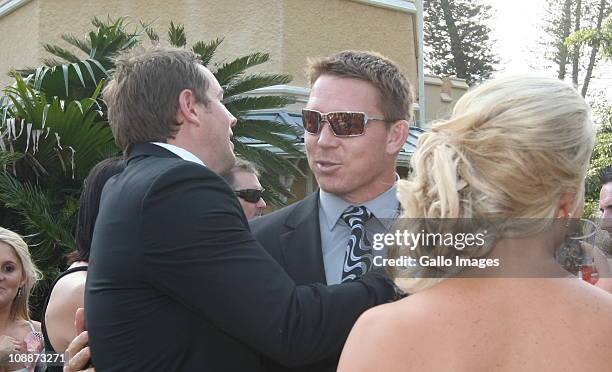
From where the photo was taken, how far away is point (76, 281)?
3482 mm

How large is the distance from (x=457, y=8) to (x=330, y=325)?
38.8 metres

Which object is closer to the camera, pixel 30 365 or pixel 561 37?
pixel 30 365

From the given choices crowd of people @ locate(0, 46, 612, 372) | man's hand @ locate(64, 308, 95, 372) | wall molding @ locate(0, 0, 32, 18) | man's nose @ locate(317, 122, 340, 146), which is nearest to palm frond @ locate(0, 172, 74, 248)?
crowd of people @ locate(0, 46, 612, 372)

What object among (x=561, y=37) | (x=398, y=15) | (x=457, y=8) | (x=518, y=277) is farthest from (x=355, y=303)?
(x=457, y=8)

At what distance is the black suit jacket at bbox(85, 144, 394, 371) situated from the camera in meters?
2.24

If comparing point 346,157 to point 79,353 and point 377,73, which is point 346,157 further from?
point 79,353

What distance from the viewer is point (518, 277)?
1.78 meters

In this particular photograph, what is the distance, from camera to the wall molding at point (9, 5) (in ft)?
42.8

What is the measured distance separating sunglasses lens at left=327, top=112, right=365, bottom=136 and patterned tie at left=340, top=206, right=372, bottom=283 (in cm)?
33

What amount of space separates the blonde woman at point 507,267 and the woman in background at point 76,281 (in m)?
2.00

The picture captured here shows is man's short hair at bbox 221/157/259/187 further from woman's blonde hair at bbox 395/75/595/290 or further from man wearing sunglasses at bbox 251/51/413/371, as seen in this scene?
woman's blonde hair at bbox 395/75/595/290

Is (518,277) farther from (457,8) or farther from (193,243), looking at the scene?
(457,8)

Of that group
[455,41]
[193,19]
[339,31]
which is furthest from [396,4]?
[455,41]

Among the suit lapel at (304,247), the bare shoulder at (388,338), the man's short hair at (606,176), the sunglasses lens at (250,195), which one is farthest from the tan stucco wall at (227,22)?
the bare shoulder at (388,338)
